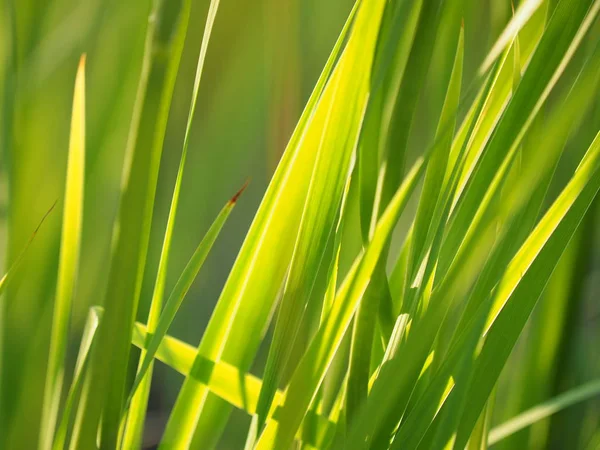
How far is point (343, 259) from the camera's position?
495 millimetres

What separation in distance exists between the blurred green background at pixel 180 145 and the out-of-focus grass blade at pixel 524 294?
17 cm

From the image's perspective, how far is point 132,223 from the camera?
211mm

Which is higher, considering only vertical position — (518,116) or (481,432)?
(518,116)

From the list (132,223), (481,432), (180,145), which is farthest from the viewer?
(180,145)

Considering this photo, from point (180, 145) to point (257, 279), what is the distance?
29cm

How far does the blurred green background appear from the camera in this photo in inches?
18.0

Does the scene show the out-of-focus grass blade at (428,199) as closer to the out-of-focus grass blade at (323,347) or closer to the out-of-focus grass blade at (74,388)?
the out-of-focus grass blade at (323,347)

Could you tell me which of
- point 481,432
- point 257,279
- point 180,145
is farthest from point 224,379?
point 180,145

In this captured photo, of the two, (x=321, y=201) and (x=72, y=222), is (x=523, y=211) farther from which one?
(x=72, y=222)

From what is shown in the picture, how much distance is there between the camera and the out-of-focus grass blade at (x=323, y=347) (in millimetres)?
242

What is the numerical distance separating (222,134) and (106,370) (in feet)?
1.16

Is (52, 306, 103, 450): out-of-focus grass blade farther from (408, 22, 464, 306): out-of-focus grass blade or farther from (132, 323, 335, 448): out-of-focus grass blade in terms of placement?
(408, 22, 464, 306): out-of-focus grass blade

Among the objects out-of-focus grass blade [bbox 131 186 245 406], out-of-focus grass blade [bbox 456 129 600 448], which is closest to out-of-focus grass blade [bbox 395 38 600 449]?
out-of-focus grass blade [bbox 456 129 600 448]

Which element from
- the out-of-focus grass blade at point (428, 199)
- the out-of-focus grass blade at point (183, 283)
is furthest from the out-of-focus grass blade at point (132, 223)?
the out-of-focus grass blade at point (428, 199)
